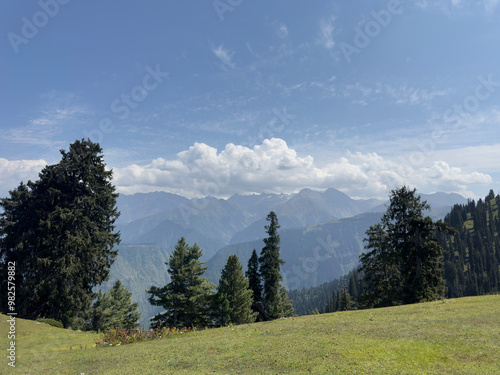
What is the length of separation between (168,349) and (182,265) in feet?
84.2

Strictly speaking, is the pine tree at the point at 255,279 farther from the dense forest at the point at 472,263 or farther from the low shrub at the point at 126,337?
the dense forest at the point at 472,263

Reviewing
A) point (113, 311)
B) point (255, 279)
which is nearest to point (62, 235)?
point (113, 311)

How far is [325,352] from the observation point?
1382cm

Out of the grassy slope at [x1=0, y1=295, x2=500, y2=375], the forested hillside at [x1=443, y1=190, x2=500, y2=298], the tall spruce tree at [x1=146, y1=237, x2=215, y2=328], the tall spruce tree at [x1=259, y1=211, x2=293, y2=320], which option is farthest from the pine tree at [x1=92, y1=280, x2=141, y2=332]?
the forested hillside at [x1=443, y1=190, x2=500, y2=298]

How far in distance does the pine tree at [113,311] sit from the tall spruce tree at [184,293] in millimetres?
12641

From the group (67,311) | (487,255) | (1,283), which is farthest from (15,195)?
(487,255)

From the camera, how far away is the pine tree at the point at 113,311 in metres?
48.7

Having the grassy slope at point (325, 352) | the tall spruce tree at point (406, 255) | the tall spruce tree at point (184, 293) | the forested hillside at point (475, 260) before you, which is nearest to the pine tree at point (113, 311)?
the tall spruce tree at point (184, 293)

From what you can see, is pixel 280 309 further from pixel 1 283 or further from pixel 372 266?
pixel 1 283

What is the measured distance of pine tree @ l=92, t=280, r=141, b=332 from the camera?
160ft

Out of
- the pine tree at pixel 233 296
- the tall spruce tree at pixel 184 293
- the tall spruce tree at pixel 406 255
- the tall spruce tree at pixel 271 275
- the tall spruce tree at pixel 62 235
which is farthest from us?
the tall spruce tree at pixel 271 275

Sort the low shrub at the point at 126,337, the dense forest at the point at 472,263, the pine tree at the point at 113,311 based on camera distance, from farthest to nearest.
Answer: the dense forest at the point at 472,263 < the pine tree at the point at 113,311 < the low shrub at the point at 126,337

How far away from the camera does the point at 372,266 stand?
4847cm

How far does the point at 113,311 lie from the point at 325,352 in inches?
2193
